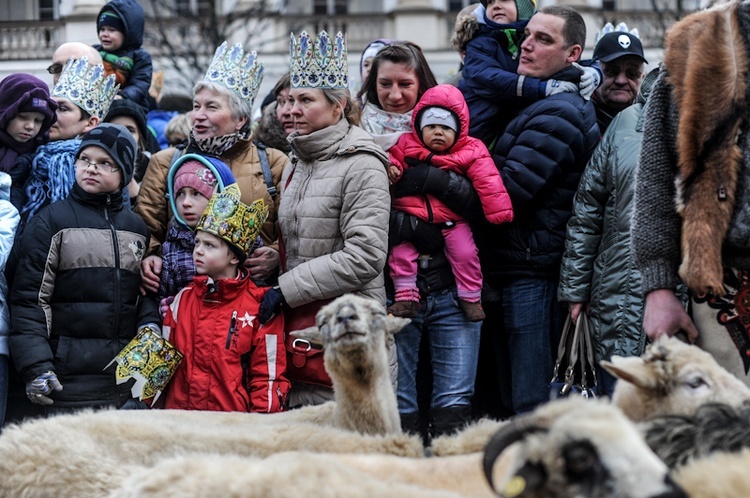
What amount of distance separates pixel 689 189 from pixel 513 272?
2.05 meters

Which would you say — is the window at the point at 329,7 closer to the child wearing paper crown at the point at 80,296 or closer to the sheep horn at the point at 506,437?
the child wearing paper crown at the point at 80,296

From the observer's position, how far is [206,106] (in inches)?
234

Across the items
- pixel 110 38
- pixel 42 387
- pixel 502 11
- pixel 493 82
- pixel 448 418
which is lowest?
pixel 448 418

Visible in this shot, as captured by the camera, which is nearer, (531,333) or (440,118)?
(440,118)

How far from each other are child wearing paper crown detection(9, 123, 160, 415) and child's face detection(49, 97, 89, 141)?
0.95 m

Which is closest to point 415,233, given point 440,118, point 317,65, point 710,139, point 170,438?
point 440,118

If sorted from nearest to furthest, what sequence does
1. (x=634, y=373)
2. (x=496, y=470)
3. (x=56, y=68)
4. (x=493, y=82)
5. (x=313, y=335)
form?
(x=496, y=470) → (x=634, y=373) → (x=313, y=335) → (x=493, y=82) → (x=56, y=68)

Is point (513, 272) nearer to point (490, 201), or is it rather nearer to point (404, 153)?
point (490, 201)

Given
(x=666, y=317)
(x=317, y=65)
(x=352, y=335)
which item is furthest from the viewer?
(x=317, y=65)

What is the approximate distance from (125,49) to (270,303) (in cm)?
369

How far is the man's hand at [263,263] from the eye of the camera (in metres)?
5.55

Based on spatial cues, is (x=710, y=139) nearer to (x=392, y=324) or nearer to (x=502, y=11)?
(x=392, y=324)

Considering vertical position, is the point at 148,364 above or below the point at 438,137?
below

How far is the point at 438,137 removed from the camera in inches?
218
